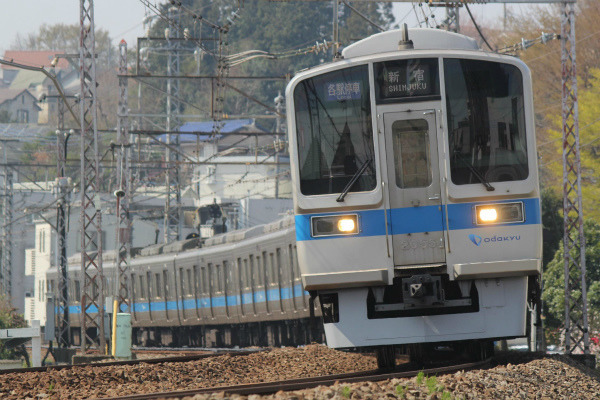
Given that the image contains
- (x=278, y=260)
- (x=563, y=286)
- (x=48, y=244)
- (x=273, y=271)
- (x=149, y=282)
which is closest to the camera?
(x=278, y=260)

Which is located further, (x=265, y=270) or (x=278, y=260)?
(x=265, y=270)

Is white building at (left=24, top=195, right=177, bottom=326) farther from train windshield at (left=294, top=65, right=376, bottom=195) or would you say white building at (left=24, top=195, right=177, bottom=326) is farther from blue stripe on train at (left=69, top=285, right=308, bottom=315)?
train windshield at (left=294, top=65, right=376, bottom=195)

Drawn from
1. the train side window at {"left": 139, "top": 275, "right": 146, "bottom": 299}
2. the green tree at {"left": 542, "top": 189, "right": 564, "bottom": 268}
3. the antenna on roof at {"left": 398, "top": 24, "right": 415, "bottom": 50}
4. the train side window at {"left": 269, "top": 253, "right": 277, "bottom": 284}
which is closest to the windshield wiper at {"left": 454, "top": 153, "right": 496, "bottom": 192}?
the antenna on roof at {"left": 398, "top": 24, "right": 415, "bottom": 50}

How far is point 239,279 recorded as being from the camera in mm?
26719

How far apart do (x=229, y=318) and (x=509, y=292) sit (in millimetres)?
17639

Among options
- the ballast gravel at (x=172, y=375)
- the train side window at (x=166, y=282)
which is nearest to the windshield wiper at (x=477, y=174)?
the ballast gravel at (x=172, y=375)

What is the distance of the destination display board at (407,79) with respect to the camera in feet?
34.6

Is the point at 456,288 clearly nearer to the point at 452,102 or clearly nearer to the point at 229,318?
the point at 452,102

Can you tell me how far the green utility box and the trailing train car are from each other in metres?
3.21

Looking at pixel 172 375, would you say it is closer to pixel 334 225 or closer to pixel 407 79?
pixel 334 225

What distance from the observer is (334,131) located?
418 inches

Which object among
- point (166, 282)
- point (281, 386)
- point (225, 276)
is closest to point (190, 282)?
point (166, 282)

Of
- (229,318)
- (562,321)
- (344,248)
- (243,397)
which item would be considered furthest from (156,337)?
(243,397)

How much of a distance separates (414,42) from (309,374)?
398cm
